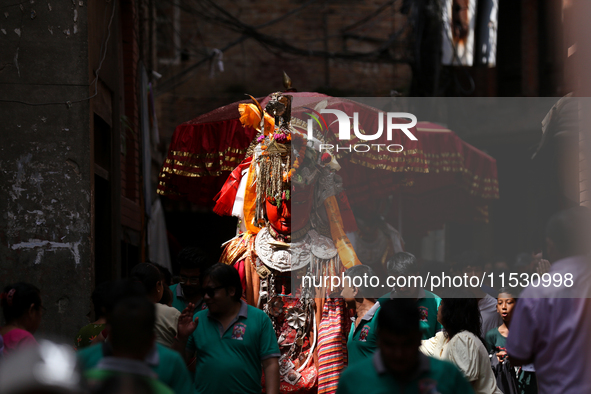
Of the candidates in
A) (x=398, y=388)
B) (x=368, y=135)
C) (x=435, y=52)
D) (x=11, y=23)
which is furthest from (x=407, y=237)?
(x=435, y=52)

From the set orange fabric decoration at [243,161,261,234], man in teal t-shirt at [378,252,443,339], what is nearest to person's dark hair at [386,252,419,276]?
man in teal t-shirt at [378,252,443,339]

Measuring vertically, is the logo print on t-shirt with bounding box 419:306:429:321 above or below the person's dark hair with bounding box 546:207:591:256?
below

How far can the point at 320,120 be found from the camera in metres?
6.48

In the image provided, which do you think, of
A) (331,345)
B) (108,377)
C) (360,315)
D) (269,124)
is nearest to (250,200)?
(269,124)

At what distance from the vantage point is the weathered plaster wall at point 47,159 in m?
6.36

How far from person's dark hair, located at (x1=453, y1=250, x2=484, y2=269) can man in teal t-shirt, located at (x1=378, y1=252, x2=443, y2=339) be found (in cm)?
74

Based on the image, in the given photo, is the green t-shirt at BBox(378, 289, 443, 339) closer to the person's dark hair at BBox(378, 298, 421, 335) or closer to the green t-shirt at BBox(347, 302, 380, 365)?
the green t-shirt at BBox(347, 302, 380, 365)

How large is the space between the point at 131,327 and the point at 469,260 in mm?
3824

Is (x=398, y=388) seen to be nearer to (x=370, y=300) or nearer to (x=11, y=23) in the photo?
(x=370, y=300)

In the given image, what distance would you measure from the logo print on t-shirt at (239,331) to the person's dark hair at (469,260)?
7.79 ft

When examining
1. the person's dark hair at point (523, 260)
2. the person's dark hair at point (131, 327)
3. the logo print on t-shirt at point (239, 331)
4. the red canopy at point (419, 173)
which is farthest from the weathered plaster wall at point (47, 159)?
the person's dark hair at point (131, 327)

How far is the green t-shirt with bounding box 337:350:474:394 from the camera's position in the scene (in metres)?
2.69

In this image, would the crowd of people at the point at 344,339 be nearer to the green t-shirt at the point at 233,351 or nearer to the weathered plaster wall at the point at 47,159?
the green t-shirt at the point at 233,351

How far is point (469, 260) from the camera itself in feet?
19.4
